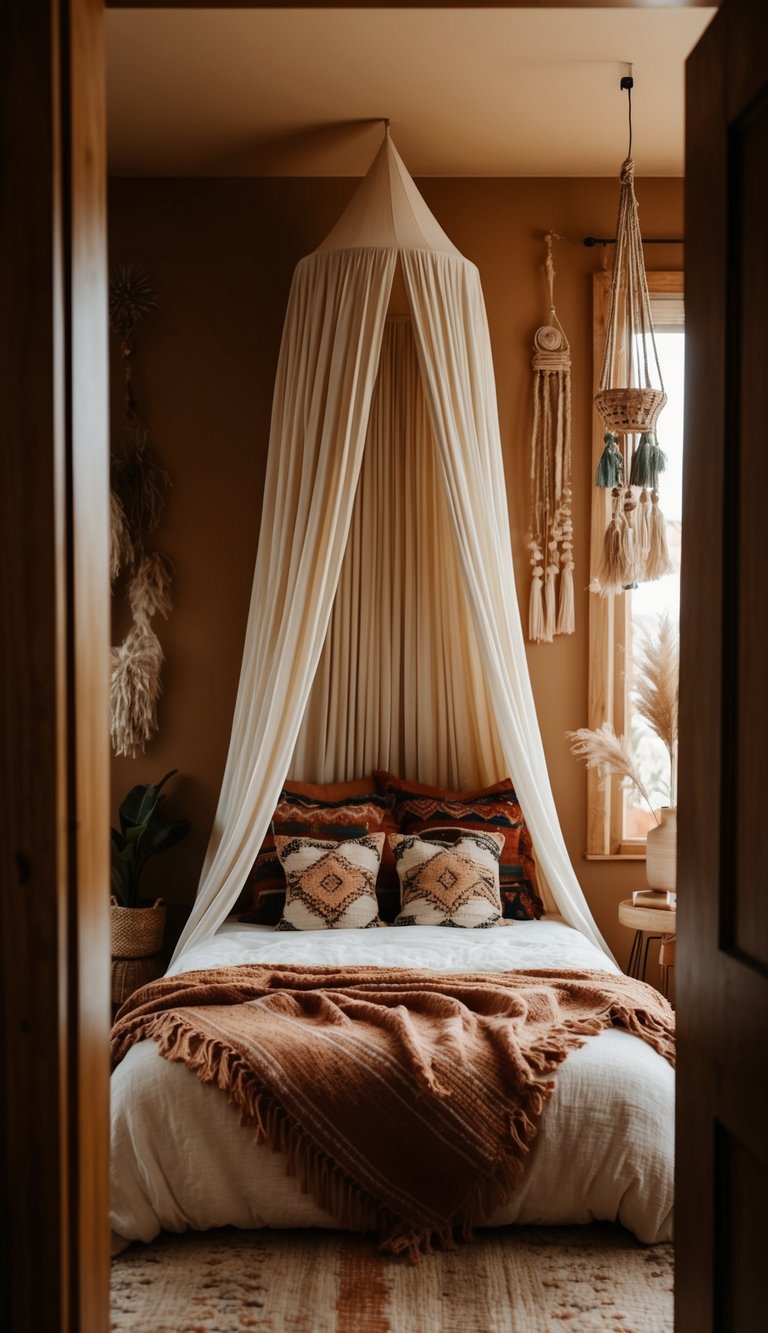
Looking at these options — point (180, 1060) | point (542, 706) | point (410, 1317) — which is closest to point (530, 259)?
point (542, 706)

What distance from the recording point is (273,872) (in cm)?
414

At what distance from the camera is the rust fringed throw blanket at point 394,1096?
2.68 metres

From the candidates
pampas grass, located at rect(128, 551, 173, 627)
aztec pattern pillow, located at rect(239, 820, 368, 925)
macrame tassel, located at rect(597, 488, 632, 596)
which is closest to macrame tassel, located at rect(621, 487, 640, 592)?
macrame tassel, located at rect(597, 488, 632, 596)

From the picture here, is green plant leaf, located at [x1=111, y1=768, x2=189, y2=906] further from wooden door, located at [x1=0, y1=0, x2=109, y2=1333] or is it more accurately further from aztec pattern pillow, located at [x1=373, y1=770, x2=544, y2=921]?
wooden door, located at [x1=0, y1=0, x2=109, y2=1333]

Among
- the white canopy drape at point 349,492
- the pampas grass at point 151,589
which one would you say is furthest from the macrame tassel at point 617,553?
the pampas grass at point 151,589

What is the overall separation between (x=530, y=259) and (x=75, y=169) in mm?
3545

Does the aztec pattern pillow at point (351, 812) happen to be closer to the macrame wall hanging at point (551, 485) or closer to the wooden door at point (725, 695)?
the macrame wall hanging at point (551, 485)

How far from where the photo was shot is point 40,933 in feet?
4.38

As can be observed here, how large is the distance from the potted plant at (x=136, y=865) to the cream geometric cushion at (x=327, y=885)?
0.64 metres

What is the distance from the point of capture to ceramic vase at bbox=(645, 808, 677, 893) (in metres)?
4.15

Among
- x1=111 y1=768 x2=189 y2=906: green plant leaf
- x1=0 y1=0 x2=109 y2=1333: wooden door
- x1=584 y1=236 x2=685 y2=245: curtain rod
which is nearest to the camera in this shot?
x1=0 y1=0 x2=109 y2=1333: wooden door

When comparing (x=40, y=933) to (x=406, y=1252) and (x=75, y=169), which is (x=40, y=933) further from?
(x=406, y=1252)

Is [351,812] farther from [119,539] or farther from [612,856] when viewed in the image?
[119,539]

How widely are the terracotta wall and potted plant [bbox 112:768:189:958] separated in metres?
0.20
